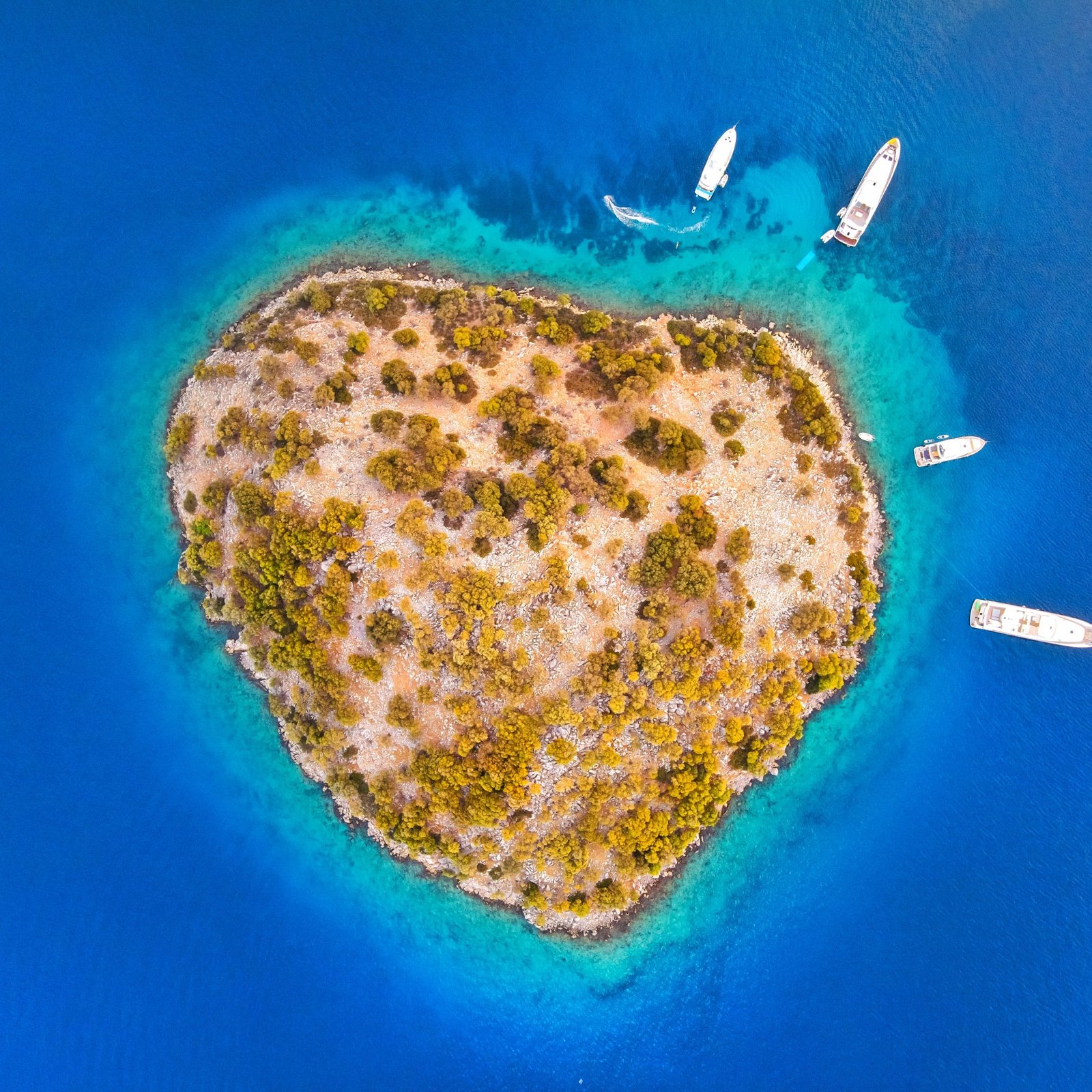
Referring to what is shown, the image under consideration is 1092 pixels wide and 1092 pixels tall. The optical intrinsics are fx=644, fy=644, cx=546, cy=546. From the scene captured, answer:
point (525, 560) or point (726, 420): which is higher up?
point (726, 420)

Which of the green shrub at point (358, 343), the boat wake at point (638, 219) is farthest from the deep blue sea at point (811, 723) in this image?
the green shrub at point (358, 343)

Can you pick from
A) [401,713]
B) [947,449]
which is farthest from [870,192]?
[401,713]

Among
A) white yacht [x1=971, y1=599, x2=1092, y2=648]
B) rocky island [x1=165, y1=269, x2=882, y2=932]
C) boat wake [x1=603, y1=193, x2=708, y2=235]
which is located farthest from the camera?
boat wake [x1=603, y1=193, x2=708, y2=235]

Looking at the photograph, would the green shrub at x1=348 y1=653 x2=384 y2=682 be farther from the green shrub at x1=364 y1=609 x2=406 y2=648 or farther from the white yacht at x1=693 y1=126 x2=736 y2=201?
the white yacht at x1=693 y1=126 x2=736 y2=201

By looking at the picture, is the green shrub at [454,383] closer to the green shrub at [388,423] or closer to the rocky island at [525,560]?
the rocky island at [525,560]

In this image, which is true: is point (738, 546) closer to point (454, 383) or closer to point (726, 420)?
point (726, 420)

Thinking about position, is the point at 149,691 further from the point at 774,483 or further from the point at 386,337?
the point at 774,483

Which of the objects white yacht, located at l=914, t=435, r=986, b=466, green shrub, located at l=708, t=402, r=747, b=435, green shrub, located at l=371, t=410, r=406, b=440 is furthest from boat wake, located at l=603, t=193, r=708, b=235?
white yacht, located at l=914, t=435, r=986, b=466
